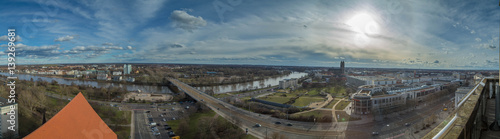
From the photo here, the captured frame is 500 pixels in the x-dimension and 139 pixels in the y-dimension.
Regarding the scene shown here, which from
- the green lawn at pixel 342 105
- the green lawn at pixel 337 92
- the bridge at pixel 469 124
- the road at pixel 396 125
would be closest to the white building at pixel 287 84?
the green lawn at pixel 337 92

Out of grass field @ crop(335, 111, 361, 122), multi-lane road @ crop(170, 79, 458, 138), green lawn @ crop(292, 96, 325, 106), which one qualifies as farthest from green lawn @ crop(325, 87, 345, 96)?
multi-lane road @ crop(170, 79, 458, 138)

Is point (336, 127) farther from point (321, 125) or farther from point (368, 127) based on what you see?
point (368, 127)

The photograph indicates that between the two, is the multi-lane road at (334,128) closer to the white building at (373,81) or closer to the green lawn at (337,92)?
the green lawn at (337,92)

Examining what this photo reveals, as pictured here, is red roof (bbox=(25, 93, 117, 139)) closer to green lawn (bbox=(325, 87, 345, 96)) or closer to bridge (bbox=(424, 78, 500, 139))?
bridge (bbox=(424, 78, 500, 139))

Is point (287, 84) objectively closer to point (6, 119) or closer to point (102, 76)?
point (6, 119)

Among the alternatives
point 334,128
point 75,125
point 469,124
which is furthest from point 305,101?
point 469,124

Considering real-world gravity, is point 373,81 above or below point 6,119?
above

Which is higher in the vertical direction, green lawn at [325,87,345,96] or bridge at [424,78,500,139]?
bridge at [424,78,500,139]

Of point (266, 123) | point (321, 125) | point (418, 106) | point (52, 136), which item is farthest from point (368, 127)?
point (52, 136)
